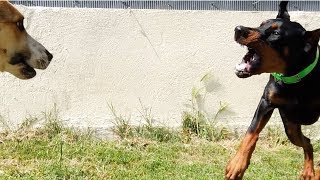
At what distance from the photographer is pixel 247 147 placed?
5.11 m

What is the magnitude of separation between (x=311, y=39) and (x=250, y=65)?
0.57 metres

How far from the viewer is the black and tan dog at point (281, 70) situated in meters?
5.00

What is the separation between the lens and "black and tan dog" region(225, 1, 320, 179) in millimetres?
5000

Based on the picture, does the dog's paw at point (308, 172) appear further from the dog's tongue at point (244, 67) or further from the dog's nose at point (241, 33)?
A: the dog's nose at point (241, 33)

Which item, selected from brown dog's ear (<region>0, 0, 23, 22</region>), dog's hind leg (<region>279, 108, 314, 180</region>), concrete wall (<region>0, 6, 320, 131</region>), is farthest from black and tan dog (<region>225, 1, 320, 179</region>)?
concrete wall (<region>0, 6, 320, 131</region>)

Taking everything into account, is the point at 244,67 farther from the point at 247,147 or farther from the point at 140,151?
the point at 140,151

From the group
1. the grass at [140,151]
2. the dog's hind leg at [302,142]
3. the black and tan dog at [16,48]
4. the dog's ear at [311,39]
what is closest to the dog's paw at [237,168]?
the dog's hind leg at [302,142]

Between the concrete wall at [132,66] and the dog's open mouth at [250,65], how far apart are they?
226cm

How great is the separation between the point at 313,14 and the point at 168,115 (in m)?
2.01

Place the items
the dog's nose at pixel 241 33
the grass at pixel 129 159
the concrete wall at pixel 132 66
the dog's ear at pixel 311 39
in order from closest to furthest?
1. the dog's nose at pixel 241 33
2. the dog's ear at pixel 311 39
3. the grass at pixel 129 159
4. the concrete wall at pixel 132 66

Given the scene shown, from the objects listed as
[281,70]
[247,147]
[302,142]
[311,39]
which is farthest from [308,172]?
[311,39]

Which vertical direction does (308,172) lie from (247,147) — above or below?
below

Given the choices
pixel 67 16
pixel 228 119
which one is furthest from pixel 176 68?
pixel 67 16

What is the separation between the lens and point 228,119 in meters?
7.41
